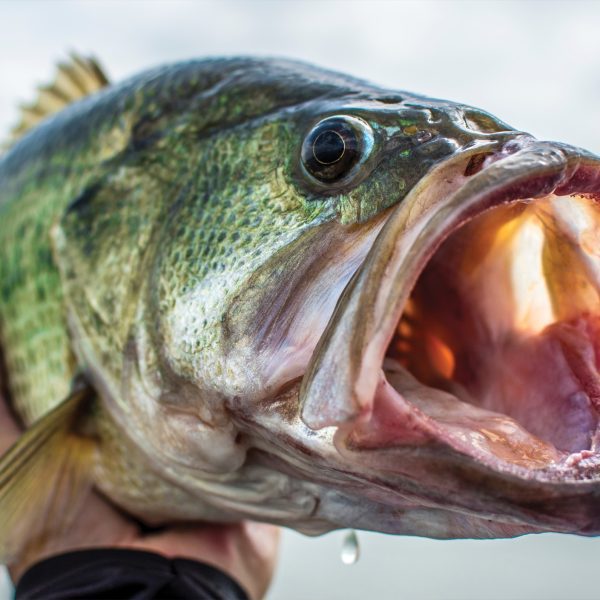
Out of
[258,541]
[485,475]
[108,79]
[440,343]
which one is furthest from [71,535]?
[108,79]

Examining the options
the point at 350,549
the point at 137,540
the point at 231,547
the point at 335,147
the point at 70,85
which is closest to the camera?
the point at 335,147

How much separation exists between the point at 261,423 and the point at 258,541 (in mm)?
1049

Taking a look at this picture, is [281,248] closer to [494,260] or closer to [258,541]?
[494,260]

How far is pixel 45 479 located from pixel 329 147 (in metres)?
0.98

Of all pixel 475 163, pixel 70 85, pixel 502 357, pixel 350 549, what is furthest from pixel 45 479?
pixel 70 85

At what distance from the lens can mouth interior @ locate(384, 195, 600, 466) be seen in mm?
896

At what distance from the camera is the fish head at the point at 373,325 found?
0.80m

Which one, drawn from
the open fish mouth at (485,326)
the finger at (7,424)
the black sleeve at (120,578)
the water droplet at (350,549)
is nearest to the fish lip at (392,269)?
the open fish mouth at (485,326)

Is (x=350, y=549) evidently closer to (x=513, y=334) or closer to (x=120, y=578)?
(x=120, y=578)

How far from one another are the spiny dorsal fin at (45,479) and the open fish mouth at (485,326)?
2.44 feet

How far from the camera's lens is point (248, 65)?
4.73 feet

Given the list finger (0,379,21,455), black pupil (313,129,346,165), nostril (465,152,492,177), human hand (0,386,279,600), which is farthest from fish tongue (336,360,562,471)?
finger (0,379,21,455)

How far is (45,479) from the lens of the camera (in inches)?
61.8

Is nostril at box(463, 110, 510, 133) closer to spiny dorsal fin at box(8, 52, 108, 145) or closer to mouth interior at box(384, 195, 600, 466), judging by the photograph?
mouth interior at box(384, 195, 600, 466)
